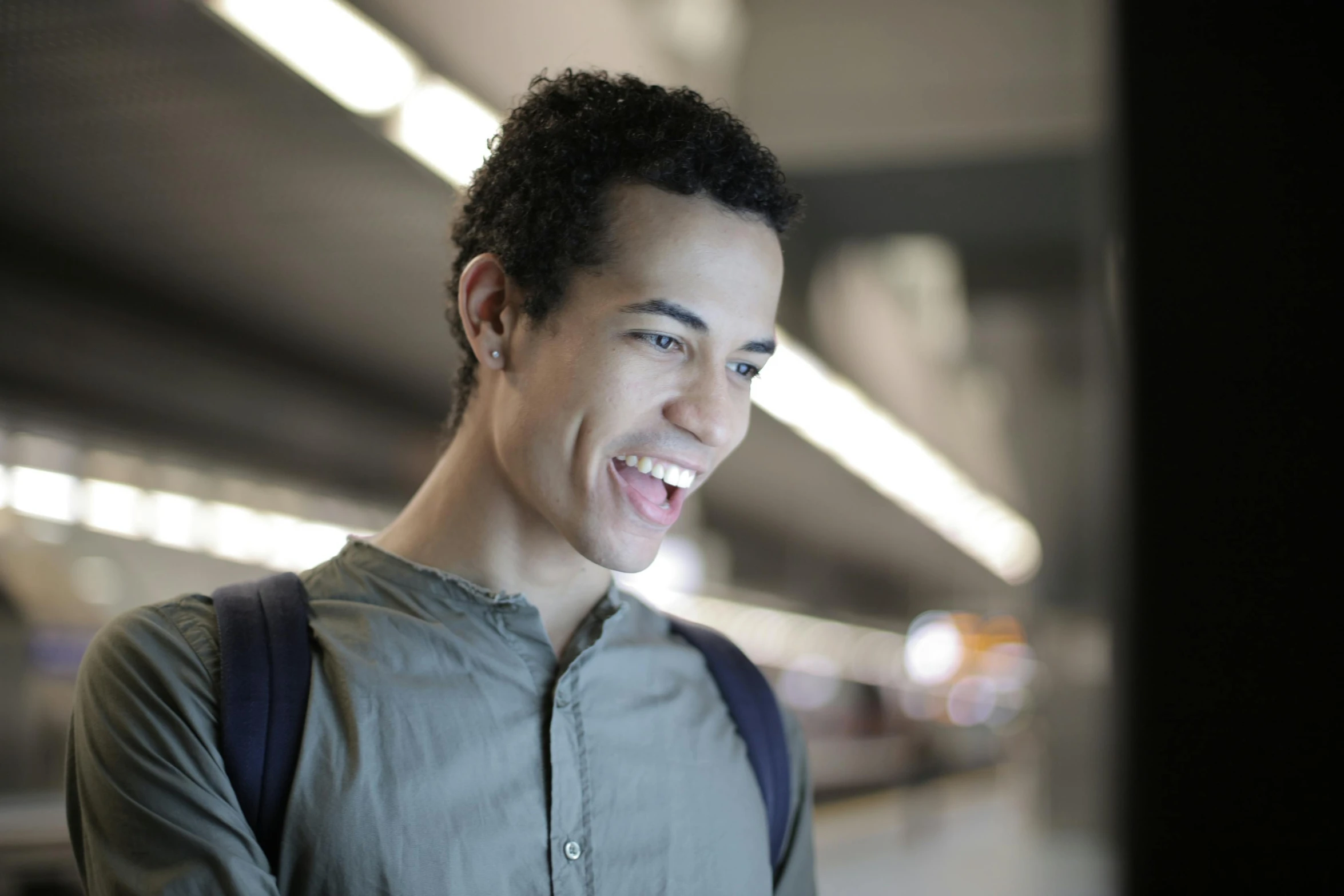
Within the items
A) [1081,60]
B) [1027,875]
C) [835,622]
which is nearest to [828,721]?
[835,622]

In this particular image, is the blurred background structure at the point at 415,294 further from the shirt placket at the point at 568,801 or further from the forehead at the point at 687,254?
the shirt placket at the point at 568,801

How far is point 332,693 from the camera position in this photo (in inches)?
55.7

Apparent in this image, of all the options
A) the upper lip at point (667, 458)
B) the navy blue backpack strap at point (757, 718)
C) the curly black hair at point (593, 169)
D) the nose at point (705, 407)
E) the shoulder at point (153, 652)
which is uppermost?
the curly black hair at point (593, 169)

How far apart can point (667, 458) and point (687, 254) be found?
27 cm

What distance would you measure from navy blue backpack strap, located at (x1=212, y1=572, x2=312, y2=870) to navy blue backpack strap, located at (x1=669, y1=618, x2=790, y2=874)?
25.1 inches

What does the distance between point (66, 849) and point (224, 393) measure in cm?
452

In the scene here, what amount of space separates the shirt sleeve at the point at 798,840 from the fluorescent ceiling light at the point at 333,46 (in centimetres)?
219

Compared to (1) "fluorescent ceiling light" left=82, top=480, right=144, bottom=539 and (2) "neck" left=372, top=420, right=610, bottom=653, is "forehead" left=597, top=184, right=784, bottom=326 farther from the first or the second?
(1) "fluorescent ceiling light" left=82, top=480, right=144, bottom=539

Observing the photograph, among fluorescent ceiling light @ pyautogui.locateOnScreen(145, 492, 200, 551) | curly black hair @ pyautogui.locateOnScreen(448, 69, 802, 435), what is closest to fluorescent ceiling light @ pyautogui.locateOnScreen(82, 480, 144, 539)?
fluorescent ceiling light @ pyautogui.locateOnScreen(145, 492, 200, 551)

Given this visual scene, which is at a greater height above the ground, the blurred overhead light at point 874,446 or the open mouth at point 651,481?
the blurred overhead light at point 874,446

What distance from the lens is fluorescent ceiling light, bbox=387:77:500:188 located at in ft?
11.2

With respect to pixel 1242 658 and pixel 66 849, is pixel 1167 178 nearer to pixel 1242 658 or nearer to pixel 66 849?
pixel 1242 658

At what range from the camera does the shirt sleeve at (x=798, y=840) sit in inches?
68.2

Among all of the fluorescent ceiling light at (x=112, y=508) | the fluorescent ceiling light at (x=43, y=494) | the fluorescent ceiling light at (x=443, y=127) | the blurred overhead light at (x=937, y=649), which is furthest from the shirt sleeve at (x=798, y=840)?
the blurred overhead light at (x=937, y=649)
